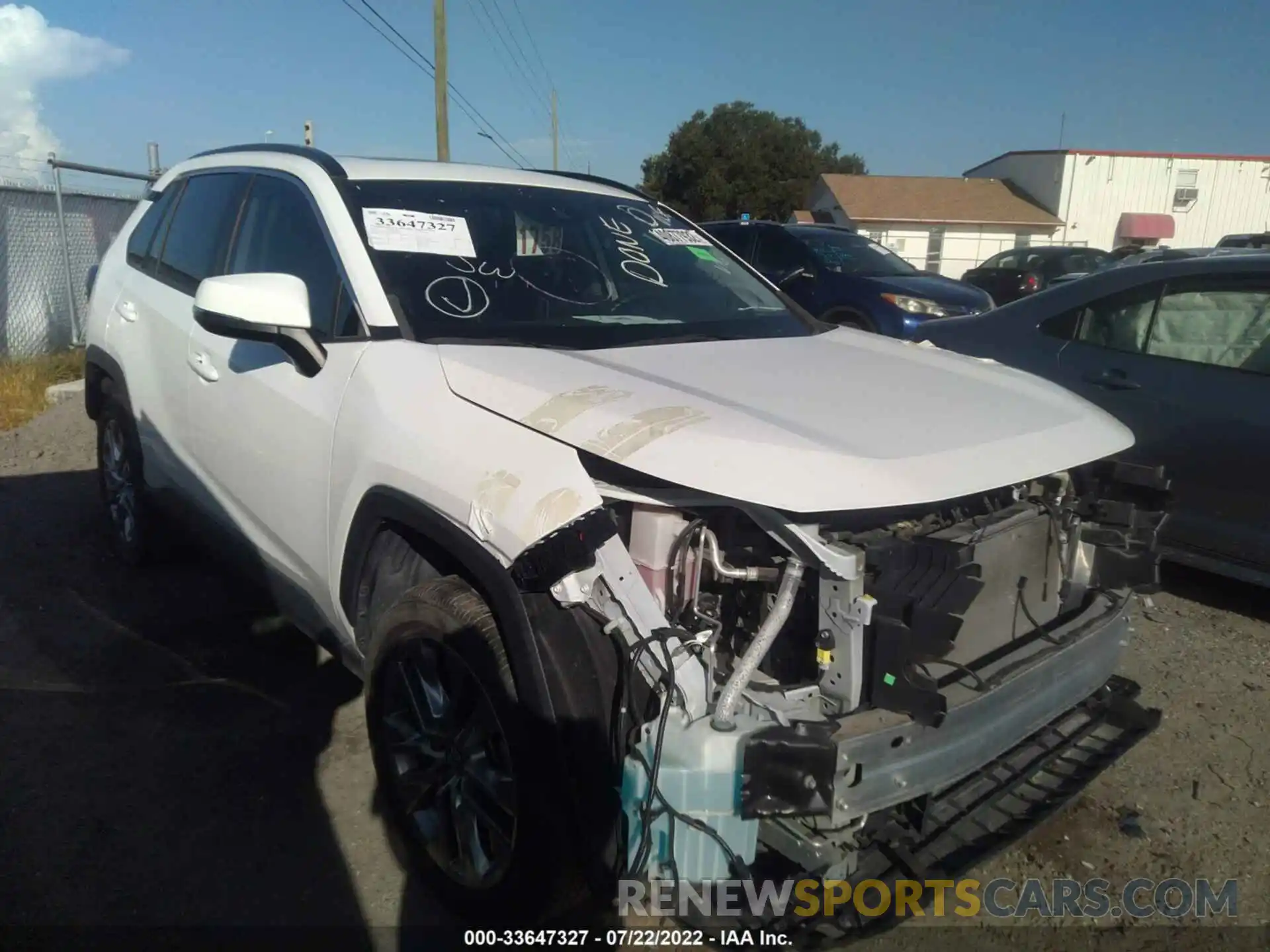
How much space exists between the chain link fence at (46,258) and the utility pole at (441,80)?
7.84 meters

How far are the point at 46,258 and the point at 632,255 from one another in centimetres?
914

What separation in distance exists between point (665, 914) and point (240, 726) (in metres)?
1.88

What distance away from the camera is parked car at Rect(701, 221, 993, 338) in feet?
32.5

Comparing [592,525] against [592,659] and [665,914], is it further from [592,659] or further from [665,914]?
[665,914]

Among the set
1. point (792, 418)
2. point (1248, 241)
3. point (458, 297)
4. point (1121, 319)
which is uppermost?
point (1248, 241)

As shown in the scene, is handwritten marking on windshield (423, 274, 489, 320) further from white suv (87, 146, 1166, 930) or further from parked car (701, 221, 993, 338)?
parked car (701, 221, 993, 338)

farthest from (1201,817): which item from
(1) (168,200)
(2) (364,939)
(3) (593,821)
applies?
(1) (168,200)

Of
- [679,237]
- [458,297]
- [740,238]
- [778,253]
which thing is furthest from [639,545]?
[740,238]

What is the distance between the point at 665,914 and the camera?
231 cm

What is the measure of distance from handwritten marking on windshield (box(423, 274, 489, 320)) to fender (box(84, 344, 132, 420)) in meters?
2.08

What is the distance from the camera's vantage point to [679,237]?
3.95m

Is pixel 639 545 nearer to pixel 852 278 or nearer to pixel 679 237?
pixel 679 237

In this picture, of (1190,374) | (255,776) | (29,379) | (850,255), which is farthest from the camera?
(850,255)

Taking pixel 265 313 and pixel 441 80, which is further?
pixel 441 80
